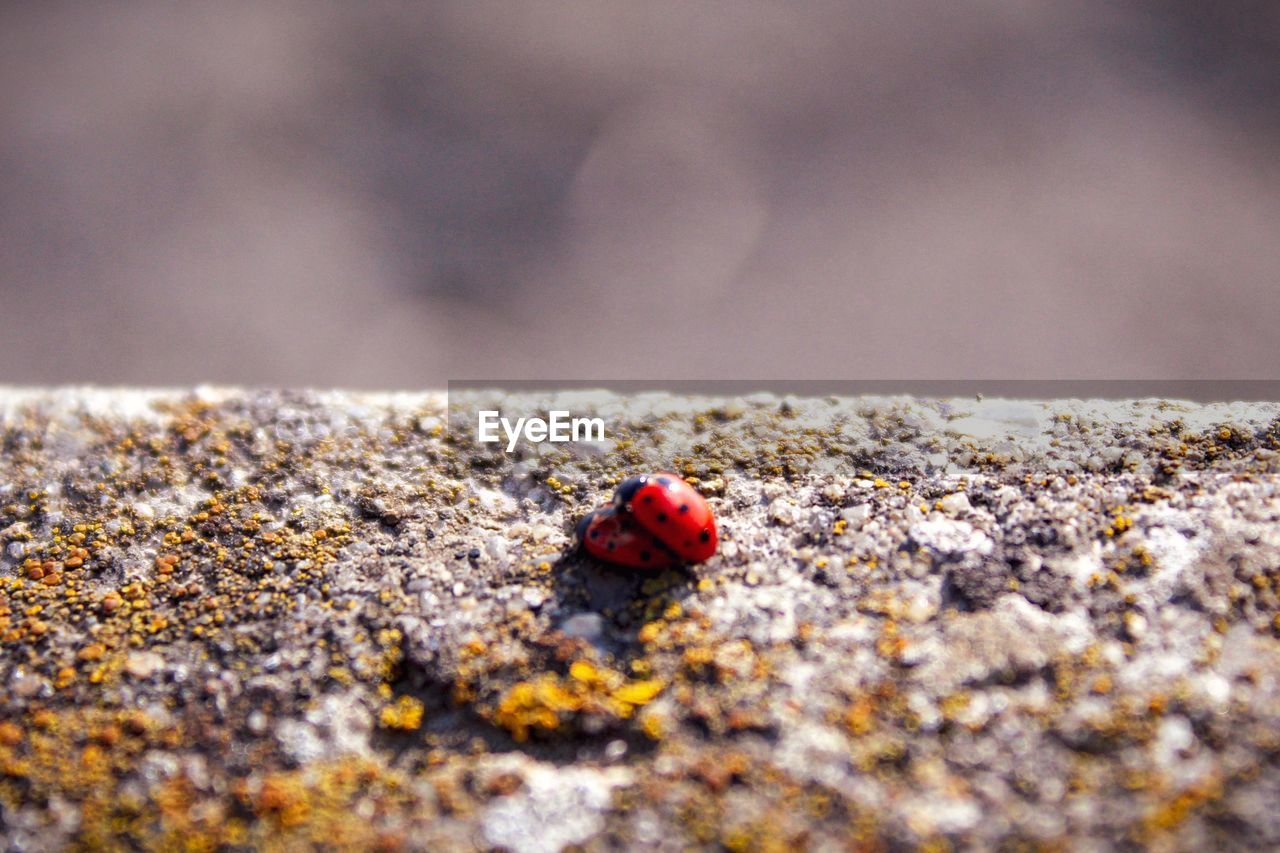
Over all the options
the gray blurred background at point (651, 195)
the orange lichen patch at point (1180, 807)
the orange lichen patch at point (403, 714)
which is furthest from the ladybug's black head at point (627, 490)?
the gray blurred background at point (651, 195)

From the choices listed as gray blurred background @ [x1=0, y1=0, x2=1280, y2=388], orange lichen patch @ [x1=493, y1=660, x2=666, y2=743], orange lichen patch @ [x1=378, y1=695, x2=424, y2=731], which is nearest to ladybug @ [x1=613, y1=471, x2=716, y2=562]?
orange lichen patch @ [x1=493, y1=660, x2=666, y2=743]

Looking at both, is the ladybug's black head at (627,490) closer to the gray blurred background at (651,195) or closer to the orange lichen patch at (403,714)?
the orange lichen patch at (403,714)

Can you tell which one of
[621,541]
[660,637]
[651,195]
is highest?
[651,195]

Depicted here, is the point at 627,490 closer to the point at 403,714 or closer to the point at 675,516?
the point at 675,516

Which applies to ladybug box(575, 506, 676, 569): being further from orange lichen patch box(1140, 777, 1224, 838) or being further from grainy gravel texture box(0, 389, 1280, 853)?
orange lichen patch box(1140, 777, 1224, 838)

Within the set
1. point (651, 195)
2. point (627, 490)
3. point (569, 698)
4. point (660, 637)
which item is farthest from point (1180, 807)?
point (651, 195)
